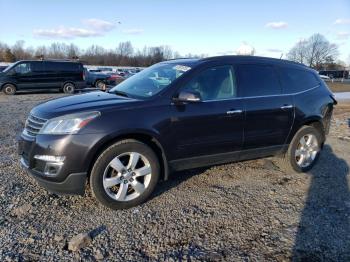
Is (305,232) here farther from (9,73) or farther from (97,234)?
(9,73)

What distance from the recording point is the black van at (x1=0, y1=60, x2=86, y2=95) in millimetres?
18422

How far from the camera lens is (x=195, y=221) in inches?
148

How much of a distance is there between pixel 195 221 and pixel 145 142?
1.11 meters

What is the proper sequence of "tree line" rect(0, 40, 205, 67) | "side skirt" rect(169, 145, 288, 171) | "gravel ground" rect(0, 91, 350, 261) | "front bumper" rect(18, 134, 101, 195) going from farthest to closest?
"tree line" rect(0, 40, 205, 67) < "side skirt" rect(169, 145, 288, 171) < "front bumper" rect(18, 134, 101, 195) < "gravel ground" rect(0, 91, 350, 261)

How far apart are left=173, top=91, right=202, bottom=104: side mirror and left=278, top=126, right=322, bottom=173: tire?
6.93ft

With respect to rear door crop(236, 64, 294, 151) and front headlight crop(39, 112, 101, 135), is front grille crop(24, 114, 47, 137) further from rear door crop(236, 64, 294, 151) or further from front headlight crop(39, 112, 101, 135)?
rear door crop(236, 64, 294, 151)

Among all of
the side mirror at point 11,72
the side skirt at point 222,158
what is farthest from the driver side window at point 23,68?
the side skirt at point 222,158

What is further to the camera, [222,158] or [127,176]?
[222,158]

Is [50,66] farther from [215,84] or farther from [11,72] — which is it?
[215,84]

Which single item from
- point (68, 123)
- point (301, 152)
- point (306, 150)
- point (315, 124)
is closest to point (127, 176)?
point (68, 123)

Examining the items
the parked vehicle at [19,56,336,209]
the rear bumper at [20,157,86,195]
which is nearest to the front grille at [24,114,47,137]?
the parked vehicle at [19,56,336,209]

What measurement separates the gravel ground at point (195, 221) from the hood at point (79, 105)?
1084 mm

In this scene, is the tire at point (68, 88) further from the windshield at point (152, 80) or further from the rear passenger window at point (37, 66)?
the windshield at point (152, 80)

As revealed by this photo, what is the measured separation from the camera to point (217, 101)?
452cm
